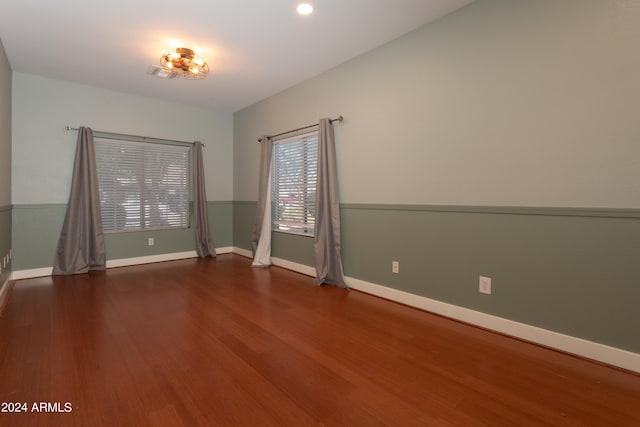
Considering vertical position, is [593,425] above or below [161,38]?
below

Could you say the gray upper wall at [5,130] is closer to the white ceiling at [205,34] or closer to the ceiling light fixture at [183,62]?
the white ceiling at [205,34]

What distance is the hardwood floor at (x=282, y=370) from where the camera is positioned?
148 centimetres

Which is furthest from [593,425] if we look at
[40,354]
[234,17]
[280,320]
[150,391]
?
[234,17]

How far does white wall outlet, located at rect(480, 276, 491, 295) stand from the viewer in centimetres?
242

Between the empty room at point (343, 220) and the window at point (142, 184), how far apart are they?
44mm

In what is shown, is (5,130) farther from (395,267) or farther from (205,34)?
(395,267)

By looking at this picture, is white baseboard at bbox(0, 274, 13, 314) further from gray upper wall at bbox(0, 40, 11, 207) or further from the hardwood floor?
gray upper wall at bbox(0, 40, 11, 207)

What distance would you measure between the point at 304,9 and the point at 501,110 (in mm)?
1744

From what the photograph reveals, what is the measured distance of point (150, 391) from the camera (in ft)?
5.39

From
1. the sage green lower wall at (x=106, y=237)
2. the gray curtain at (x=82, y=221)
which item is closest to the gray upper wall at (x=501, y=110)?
the sage green lower wall at (x=106, y=237)

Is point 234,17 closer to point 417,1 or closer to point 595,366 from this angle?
point 417,1

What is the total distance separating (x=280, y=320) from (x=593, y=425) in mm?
1970

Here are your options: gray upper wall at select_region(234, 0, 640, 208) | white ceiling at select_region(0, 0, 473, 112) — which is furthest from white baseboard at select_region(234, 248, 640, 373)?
white ceiling at select_region(0, 0, 473, 112)

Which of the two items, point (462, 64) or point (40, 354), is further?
point (462, 64)
